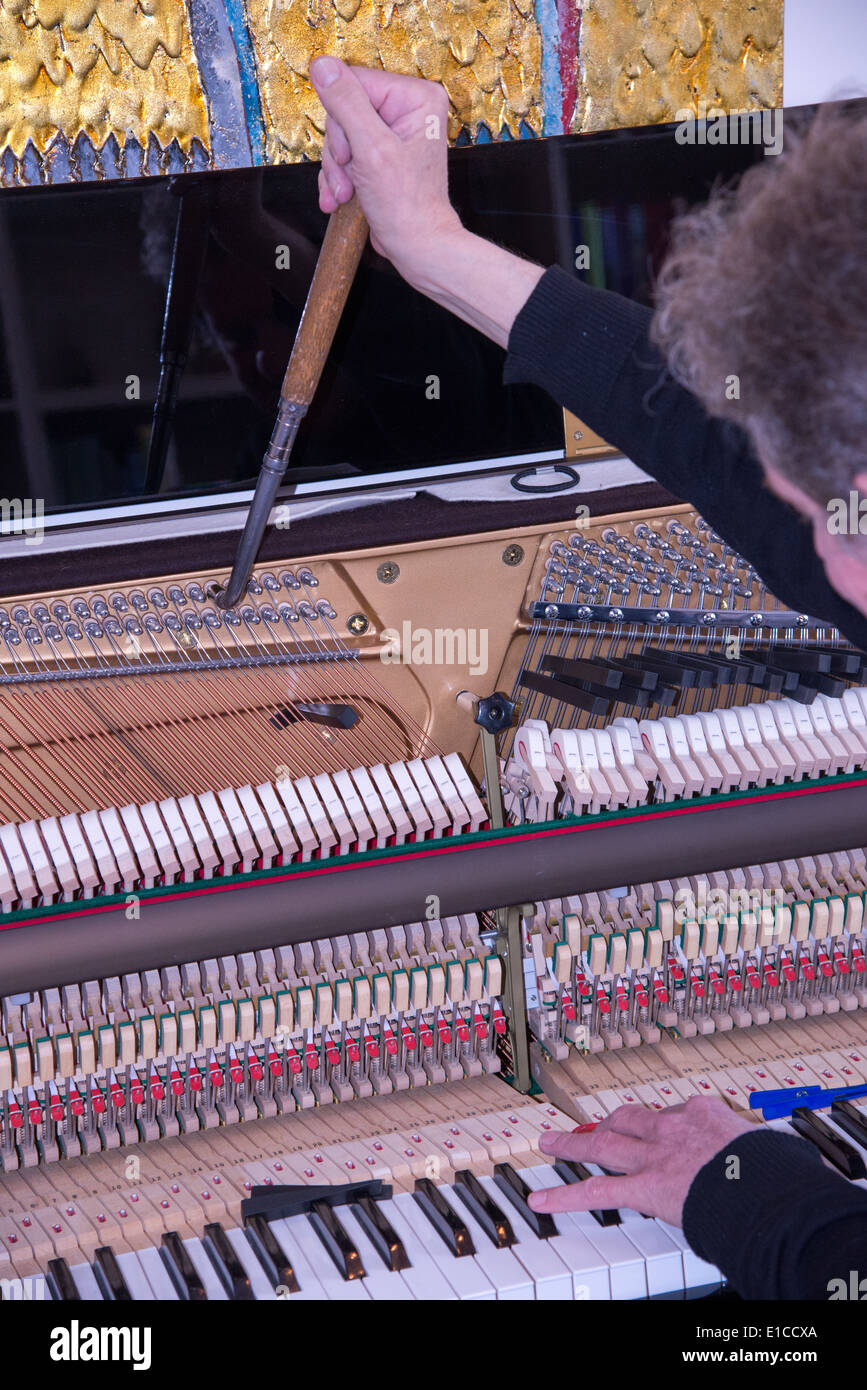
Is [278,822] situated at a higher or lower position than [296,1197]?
higher

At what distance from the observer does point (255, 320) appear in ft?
8.02

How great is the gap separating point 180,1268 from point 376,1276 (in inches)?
11.6

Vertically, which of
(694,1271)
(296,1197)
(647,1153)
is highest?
(647,1153)

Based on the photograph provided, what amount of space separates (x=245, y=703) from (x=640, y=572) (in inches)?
30.4

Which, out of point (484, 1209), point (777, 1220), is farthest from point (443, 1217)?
point (777, 1220)

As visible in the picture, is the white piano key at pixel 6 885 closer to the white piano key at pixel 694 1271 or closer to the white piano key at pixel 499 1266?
the white piano key at pixel 499 1266

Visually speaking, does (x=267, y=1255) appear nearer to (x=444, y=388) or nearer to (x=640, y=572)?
(x=640, y=572)

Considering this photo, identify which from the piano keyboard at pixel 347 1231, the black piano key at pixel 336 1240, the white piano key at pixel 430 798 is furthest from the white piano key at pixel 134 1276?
the white piano key at pixel 430 798

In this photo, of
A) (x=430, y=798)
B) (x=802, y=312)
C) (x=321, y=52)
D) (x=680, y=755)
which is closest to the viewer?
(x=802, y=312)

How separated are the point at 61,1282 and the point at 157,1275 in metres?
0.14

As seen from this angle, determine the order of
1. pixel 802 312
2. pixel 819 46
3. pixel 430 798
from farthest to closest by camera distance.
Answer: pixel 819 46 → pixel 430 798 → pixel 802 312

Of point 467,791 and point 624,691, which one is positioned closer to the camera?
point 467,791

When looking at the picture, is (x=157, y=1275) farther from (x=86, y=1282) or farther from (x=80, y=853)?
(x=80, y=853)

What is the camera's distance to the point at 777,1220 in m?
1.71
